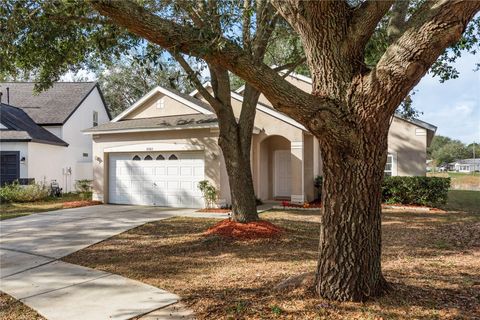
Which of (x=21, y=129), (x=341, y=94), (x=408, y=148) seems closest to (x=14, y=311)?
(x=341, y=94)

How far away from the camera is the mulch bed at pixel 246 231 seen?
8367mm

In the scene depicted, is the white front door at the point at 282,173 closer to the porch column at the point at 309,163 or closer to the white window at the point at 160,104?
the porch column at the point at 309,163

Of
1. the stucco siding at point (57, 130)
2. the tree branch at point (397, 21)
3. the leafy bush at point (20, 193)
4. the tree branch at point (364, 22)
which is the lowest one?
the leafy bush at point (20, 193)

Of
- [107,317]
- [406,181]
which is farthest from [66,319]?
[406,181]

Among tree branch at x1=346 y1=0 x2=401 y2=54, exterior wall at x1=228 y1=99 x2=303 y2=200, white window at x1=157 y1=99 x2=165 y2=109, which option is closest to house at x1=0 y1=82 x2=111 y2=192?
white window at x1=157 y1=99 x2=165 y2=109

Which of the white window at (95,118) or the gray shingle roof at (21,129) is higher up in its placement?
the white window at (95,118)

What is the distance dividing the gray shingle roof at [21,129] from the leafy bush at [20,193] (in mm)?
2728

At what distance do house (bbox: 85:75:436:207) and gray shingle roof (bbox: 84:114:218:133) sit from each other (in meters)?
0.04

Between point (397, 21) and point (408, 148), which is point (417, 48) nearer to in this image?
point (397, 21)

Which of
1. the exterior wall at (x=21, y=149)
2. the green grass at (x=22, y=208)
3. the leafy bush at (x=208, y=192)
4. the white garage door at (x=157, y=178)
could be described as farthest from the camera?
the exterior wall at (x=21, y=149)

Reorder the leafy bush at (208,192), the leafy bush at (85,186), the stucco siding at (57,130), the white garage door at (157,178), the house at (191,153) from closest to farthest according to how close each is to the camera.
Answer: the leafy bush at (208,192)
the house at (191,153)
the white garage door at (157,178)
the leafy bush at (85,186)
the stucco siding at (57,130)

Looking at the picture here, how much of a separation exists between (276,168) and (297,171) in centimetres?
247

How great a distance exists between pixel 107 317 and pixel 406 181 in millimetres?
13645

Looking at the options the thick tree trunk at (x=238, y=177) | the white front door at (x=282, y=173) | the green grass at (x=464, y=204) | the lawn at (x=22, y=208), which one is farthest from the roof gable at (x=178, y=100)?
the green grass at (x=464, y=204)
